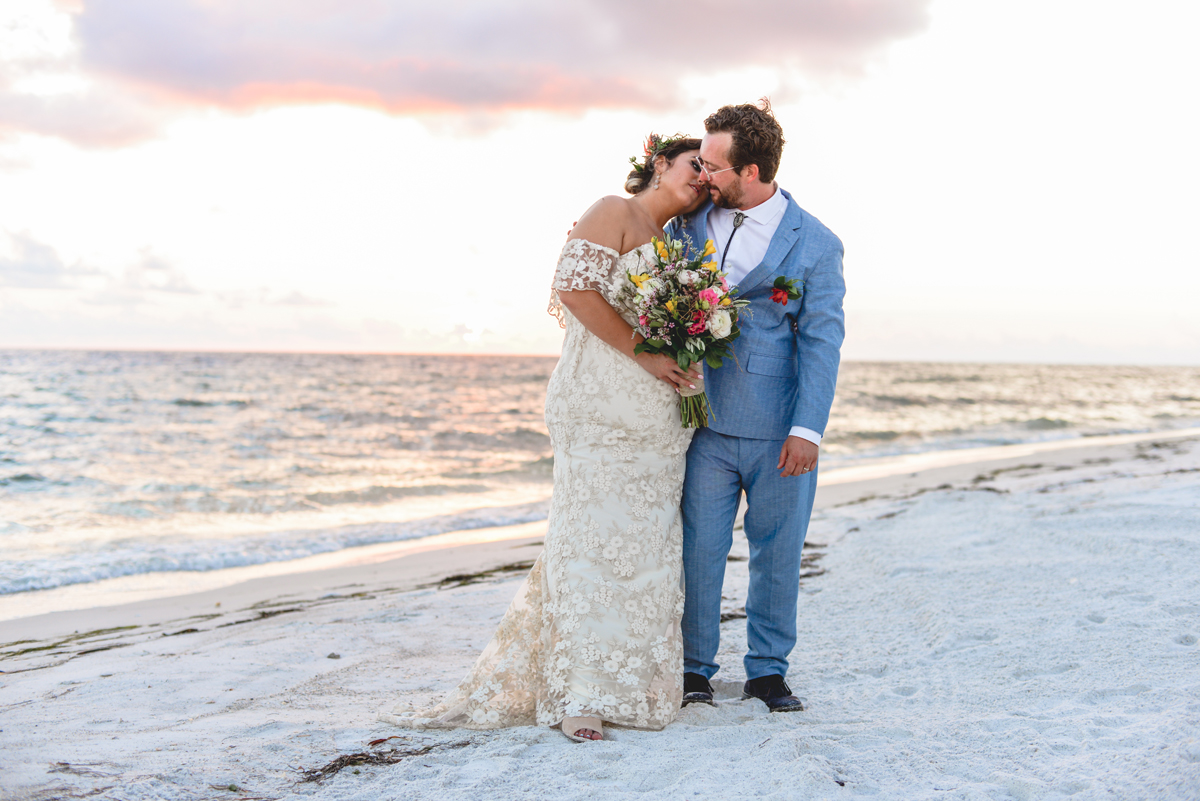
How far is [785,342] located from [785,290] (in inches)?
9.6

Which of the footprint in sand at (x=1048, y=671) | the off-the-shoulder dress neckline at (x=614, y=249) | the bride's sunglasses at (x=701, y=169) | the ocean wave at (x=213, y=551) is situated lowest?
the ocean wave at (x=213, y=551)

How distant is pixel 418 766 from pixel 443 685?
1119 mm

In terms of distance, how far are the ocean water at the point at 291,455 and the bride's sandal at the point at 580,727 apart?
530cm

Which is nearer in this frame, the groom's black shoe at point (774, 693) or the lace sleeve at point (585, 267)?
the lace sleeve at point (585, 267)

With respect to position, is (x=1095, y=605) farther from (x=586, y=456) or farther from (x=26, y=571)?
(x=26, y=571)

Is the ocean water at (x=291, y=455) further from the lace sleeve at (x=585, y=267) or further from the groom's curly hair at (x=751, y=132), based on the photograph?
the groom's curly hair at (x=751, y=132)

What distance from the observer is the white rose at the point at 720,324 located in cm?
281

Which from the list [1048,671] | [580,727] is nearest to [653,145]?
[580,727]

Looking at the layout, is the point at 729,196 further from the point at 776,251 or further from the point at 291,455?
the point at 291,455

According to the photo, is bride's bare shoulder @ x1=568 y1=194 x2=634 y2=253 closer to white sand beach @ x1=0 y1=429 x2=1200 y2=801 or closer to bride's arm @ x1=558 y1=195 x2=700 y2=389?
bride's arm @ x1=558 y1=195 x2=700 y2=389

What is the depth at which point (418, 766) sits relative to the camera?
265 centimetres

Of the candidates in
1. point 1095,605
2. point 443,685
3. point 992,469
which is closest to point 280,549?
point 443,685

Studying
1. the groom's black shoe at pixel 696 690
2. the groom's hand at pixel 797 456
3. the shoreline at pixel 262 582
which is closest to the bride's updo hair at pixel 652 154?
the groom's hand at pixel 797 456

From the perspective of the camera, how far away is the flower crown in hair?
3.17 m
